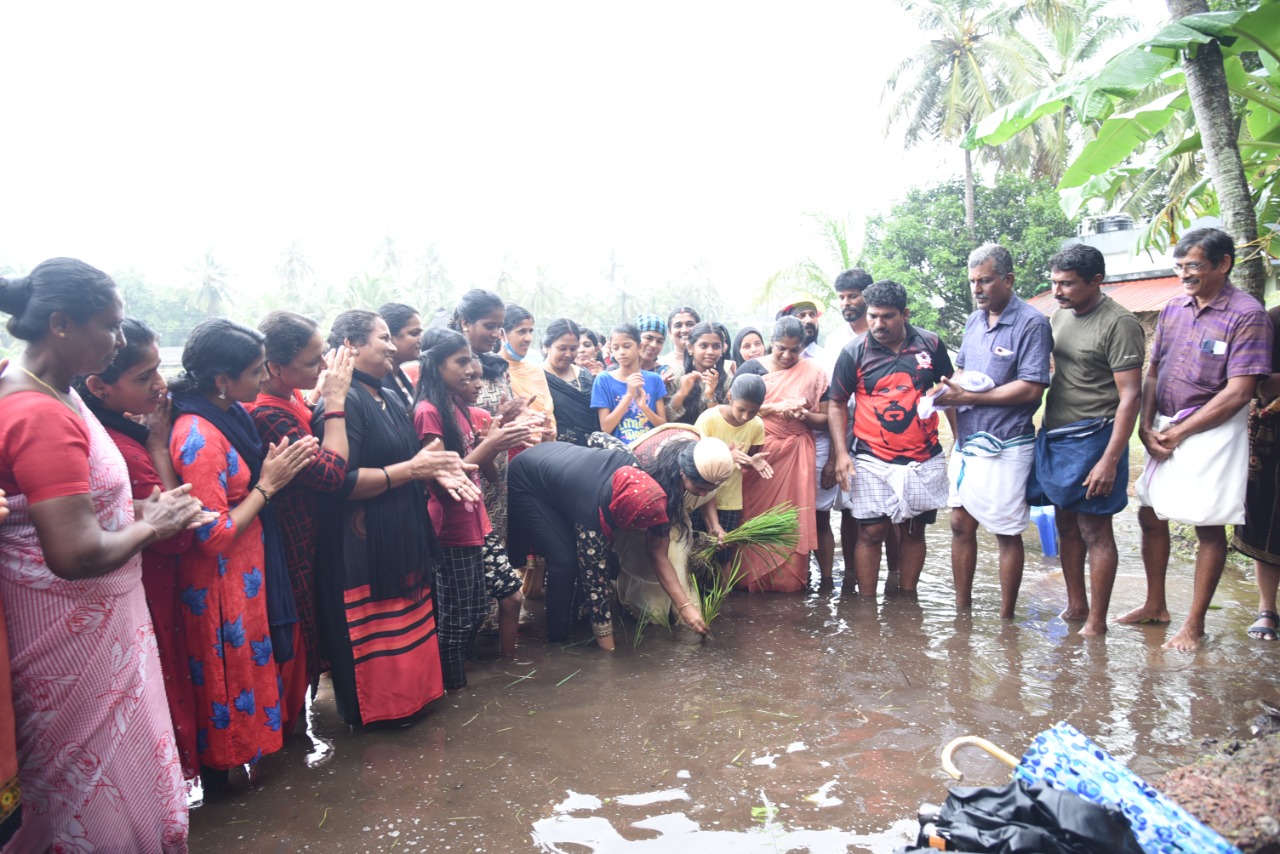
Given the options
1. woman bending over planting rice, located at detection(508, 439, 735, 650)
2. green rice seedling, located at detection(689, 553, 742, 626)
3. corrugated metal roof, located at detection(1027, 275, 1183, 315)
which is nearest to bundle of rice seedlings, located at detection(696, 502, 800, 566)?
green rice seedling, located at detection(689, 553, 742, 626)

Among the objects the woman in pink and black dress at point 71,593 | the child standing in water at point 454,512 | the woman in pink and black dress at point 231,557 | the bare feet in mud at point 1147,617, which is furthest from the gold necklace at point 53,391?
the bare feet in mud at point 1147,617

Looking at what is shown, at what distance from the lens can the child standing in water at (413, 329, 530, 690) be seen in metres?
3.96

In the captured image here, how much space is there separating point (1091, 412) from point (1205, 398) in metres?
0.55

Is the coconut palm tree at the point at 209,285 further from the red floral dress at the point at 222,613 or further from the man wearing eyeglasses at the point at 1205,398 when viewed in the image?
the man wearing eyeglasses at the point at 1205,398

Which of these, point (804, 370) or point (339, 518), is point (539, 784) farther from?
point (804, 370)

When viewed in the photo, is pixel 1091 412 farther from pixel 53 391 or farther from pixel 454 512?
pixel 53 391

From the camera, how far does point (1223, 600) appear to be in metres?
5.24

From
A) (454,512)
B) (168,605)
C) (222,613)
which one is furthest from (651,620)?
(168,605)

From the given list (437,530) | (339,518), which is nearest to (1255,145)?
(437,530)

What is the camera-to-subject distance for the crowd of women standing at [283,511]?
2.27 metres

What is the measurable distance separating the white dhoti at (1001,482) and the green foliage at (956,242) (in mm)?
15672

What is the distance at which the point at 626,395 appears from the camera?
552cm

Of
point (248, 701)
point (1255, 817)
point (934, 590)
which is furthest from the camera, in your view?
point (934, 590)

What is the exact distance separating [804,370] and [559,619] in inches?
98.8
